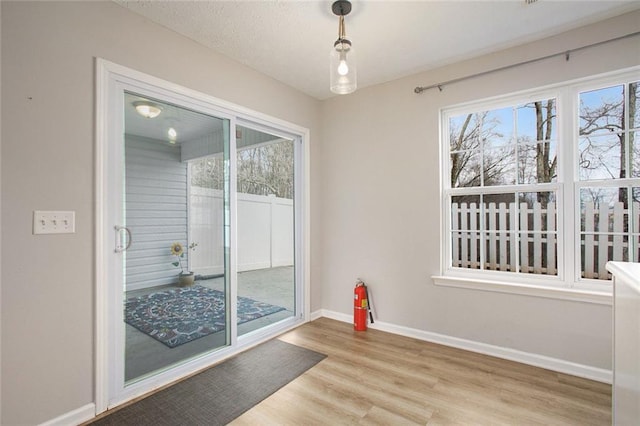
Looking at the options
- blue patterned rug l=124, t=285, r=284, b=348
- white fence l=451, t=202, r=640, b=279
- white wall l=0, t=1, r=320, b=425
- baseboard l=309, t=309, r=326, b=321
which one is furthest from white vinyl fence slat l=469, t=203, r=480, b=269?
white wall l=0, t=1, r=320, b=425

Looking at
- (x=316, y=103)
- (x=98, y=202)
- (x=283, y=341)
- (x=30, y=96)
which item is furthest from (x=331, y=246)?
(x=30, y=96)

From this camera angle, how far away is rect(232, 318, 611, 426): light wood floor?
6.08 feet

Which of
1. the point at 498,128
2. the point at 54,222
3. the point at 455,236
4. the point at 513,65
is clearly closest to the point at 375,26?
the point at 513,65

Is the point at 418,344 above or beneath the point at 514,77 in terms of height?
beneath

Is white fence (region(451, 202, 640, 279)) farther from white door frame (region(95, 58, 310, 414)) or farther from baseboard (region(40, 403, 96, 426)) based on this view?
baseboard (region(40, 403, 96, 426))

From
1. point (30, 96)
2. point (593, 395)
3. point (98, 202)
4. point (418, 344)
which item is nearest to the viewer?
point (30, 96)

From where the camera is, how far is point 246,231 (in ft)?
9.89

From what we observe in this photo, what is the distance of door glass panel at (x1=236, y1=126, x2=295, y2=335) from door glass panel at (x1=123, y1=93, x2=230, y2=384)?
237 mm

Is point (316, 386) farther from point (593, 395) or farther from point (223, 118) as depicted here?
point (223, 118)

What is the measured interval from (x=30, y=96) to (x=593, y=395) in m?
4.04

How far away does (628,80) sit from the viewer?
2252 mm

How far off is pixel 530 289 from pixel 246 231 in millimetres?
2594

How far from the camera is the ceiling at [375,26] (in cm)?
209

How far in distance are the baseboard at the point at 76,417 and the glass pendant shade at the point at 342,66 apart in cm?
255
